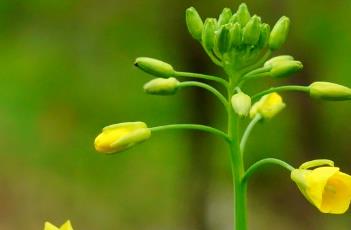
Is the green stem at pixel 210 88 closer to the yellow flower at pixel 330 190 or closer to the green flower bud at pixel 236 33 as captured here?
the green flower bud at pixel 236 33

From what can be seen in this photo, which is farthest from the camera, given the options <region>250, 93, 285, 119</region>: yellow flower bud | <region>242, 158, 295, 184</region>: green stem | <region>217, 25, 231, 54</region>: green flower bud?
<region>250, 93, 285, 119</region>: yellow flower bud

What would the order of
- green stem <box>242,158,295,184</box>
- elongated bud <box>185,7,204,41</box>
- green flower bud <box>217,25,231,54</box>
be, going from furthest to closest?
elongated bud <box>185,7,204,41</box>
green flower bud <box>217,25,231,54</box>
green stem <box>242,158,295,184</box>

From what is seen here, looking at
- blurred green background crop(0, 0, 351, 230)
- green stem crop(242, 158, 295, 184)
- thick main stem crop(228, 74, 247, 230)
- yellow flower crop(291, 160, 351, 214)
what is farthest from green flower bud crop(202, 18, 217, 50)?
blurred green background crop(0, 0, 351, 230)

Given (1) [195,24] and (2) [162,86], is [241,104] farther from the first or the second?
(1) [195,24]

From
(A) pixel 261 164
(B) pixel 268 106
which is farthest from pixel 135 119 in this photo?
(A) pixel 261 164

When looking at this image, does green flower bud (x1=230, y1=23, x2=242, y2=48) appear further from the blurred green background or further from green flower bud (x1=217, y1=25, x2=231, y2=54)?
the blurred green background

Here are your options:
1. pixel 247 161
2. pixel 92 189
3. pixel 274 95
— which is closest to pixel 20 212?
pixel 92 189

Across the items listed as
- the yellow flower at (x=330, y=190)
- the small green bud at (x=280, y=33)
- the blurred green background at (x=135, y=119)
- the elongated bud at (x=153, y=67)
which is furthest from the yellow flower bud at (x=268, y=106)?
the blurred green background at (x=135, y=119)
